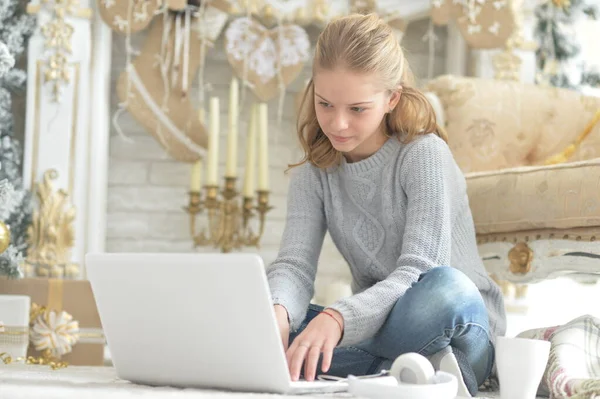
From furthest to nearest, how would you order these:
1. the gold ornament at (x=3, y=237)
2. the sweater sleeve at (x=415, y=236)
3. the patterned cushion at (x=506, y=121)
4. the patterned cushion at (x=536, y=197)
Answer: the patterned cushion at (x=506, y=121) → the gold ornament at (x=3, y=237) → the patterned cushion at (x=536, y=197) → the sweater sleeve at (x=415, y=236)

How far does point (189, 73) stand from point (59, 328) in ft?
2.72

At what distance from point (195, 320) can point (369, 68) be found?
496 millimetres

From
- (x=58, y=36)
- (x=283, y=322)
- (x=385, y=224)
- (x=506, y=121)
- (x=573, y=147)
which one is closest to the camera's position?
(x=283, y=322)

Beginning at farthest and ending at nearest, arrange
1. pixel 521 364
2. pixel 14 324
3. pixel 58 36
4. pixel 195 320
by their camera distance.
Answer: pixel 58 36 → pixel 14 324 → pixel 521 364 → pixel 195 320

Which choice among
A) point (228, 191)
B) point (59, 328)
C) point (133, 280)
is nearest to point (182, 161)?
point (228, 191)

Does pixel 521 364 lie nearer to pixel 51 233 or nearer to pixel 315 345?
pixel 315 345

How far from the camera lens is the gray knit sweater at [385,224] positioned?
1324 mm

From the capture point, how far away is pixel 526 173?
1762 millimetres

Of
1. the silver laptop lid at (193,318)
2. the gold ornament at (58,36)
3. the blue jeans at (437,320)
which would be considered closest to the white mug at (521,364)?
the blue jeans at (437,320)

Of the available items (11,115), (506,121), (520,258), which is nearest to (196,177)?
(11,115)

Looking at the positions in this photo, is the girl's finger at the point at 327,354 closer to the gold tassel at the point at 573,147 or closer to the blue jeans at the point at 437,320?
the blue jeans at the point at 437,320

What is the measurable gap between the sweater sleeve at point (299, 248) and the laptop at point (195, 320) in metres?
0.24

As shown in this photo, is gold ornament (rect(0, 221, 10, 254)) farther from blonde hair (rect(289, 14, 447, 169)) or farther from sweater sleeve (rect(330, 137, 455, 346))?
sweater sleeve (rect(330, 137, 455, 346))

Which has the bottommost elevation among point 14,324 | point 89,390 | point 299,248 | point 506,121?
point 14,324
